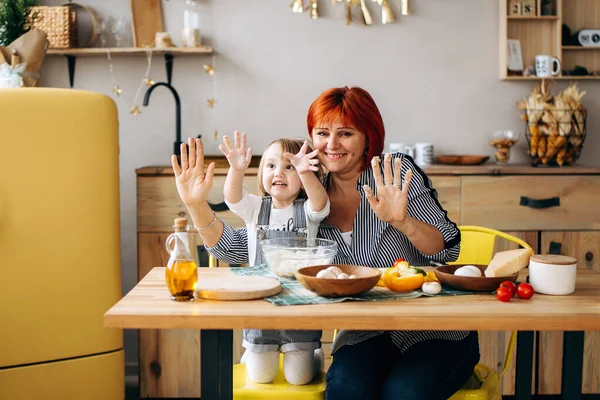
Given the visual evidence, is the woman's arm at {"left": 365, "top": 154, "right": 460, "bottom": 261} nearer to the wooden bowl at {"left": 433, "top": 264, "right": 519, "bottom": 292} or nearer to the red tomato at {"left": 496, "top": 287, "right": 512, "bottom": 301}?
the wooden bowl at {"left": 433, "top": 264, "right": 519, "bottom": 292}

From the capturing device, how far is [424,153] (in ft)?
11.0

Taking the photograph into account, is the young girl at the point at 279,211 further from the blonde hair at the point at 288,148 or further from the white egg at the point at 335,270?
the white egg at the point at 335,270

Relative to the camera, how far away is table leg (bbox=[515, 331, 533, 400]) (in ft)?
5.10

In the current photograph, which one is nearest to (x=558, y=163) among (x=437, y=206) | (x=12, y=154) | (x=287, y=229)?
(x=437, y=206)

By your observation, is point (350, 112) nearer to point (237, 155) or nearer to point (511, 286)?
point (237, 155)

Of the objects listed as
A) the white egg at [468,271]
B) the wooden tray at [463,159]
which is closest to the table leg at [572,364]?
the white egg at [468,271]

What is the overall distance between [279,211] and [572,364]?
88 cm

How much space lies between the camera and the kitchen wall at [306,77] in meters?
3.47

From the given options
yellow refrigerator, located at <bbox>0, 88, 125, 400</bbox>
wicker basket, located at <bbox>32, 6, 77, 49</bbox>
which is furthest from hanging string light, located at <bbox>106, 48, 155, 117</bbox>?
yellow refrigerator, located at <bbox>0, 88, 125, 400</bbox>

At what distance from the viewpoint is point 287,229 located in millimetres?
1976

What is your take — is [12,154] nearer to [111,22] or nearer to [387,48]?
[111,22]

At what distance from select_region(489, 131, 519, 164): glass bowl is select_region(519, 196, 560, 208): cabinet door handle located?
0.41m

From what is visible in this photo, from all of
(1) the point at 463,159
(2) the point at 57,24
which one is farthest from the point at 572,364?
(2) the point at 57,24

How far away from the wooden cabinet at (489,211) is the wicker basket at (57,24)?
2.67ft
